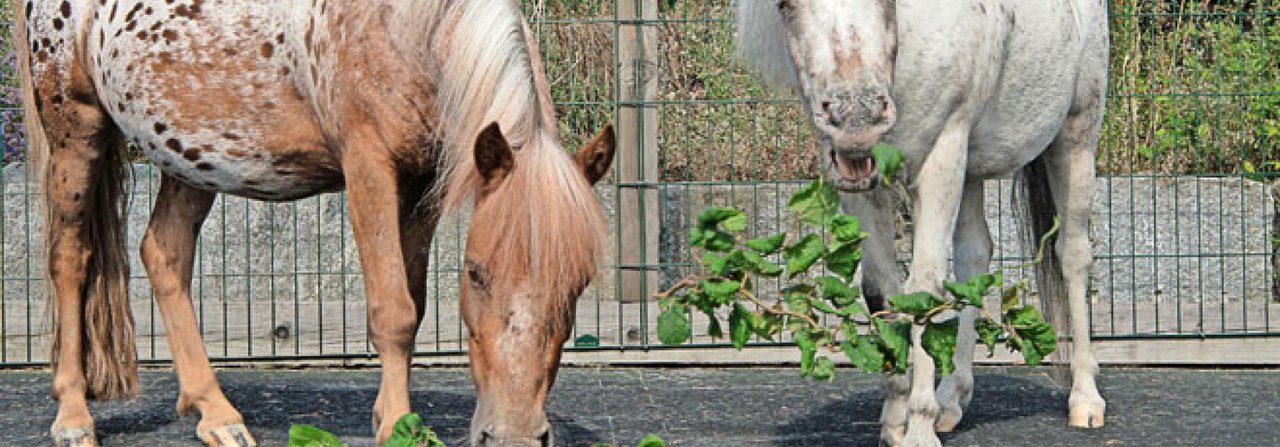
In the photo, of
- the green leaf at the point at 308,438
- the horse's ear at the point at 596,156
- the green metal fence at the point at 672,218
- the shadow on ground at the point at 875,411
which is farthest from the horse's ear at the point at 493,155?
the green metal fence at the point at 672,218

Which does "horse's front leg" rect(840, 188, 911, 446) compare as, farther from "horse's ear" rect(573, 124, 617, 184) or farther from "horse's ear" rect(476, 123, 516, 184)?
"horse's ear" rect(476, 123, 516, 184)

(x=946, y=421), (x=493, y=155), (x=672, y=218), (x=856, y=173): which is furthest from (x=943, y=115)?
(x=672, y=218)

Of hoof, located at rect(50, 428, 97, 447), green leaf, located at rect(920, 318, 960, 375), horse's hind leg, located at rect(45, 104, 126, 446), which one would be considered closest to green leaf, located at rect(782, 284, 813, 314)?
green leaf, located at rect(920, 318, 960, 375)

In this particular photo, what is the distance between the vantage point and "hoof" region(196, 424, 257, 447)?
5863 millimetres

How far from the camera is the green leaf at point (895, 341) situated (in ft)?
15.5

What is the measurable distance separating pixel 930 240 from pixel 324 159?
6.58ft

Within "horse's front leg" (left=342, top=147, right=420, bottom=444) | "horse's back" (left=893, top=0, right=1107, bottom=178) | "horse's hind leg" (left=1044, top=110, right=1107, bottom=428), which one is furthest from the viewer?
"horse's hind leg" (left=1044, top=110, right=1107, bottom=428)

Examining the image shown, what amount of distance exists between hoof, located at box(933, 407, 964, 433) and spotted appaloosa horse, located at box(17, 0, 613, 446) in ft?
6.34

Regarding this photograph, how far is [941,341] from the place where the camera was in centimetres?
482

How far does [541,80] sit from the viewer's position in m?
5.02

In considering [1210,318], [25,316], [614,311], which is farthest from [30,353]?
[1210,318]

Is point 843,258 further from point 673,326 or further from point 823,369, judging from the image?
point 673,326

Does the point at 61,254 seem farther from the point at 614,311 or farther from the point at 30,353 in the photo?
the point at 614,311

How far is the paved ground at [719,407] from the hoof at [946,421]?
0.15 ft
